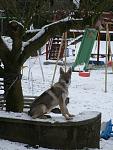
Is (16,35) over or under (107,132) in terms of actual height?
over

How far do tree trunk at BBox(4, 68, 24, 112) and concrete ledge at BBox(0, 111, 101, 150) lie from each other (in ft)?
3.26

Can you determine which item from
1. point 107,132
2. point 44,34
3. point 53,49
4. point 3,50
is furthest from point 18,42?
point 53,49

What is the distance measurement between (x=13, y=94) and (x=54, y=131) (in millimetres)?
1509

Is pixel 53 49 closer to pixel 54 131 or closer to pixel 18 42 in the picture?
pixel 18 42

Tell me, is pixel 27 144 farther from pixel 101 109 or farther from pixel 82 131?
pixel 101 109

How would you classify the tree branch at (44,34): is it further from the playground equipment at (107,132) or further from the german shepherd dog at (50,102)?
the playground equipment at (107,132)

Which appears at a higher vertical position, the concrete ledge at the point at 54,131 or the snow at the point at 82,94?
the concrete ledge at the point at 54,131

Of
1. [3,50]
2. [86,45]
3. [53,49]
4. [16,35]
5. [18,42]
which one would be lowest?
[53,49]

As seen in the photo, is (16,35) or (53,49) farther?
(53,49)

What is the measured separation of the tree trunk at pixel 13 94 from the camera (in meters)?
7.69

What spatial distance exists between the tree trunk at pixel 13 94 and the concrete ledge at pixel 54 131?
3.26ft

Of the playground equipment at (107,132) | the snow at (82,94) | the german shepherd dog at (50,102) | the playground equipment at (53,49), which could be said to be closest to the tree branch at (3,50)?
the snow at (82,94)

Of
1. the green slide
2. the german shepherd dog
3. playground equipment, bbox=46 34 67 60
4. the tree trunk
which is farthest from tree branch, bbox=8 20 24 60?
playground equipment, bbox=46 34 67 60

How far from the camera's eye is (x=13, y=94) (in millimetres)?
7766
